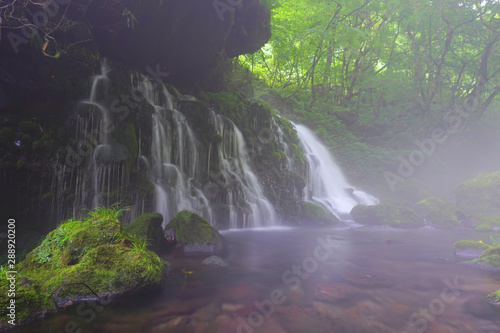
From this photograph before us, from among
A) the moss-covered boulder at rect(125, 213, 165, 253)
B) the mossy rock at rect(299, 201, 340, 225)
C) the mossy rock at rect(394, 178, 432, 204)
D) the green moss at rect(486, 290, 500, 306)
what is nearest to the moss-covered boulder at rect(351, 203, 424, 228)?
the mossy rock at rect(299, 201, 340, 225)

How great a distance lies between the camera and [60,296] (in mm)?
3777

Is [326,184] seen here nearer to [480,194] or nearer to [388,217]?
[388,217]

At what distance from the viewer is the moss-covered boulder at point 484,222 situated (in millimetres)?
12383

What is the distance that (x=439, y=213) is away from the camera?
555 inches

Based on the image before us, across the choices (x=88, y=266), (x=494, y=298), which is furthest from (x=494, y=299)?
(x=88, y=266)

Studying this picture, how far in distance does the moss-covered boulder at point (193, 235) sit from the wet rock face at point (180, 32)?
6261mm

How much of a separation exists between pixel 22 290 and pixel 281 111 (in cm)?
2009

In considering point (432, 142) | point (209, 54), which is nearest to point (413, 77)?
point (432, 142)

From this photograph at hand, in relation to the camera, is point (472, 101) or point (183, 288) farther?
point (472, 101)

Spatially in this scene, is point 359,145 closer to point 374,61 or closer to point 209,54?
point 374,61

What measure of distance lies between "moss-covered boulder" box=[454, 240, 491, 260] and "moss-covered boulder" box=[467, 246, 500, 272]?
3.12 feet

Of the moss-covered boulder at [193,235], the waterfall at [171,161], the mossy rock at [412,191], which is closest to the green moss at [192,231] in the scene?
the moss-covered boulder at [193,235]

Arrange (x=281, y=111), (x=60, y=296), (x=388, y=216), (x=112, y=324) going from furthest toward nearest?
(x=281, y=111) < (x=388, y=216) < (x=60, y=296) < (x=112, y=324)

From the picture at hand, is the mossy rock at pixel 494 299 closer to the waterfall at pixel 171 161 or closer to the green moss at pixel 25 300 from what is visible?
the green moss at pixel 25 300
